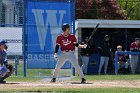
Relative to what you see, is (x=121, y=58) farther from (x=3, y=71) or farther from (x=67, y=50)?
(x=3, y=71)

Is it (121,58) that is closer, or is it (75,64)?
(75,64)

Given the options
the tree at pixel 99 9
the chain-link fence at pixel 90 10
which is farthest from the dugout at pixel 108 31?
the tree at pixel 99 9

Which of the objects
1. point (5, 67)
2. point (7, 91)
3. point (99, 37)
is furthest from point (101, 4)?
point (7, 91)

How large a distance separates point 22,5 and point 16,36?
4.67ft

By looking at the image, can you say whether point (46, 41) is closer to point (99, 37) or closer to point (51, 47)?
point (51, 47)

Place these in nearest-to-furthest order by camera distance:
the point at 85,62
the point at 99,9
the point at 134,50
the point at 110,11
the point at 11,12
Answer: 1. the point at 11,12
2. the point at 85,62
3. the point at 134,50
4. the point at 110,11
5. the point at 99,9

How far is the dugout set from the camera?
25.0 metres

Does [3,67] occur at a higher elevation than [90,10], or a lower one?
lower

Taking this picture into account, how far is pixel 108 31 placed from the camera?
88.7 ft

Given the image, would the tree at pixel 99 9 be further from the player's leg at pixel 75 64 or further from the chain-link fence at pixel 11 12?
the player's leg at pixel 75 64

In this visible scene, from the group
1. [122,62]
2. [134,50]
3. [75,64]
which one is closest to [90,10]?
[122,62]

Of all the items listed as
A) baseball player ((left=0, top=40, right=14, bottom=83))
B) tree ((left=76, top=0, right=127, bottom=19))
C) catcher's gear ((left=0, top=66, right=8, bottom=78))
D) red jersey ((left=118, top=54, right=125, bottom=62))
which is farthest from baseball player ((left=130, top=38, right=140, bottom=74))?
tree ((left=76, top=0, right=127, bottom=19))

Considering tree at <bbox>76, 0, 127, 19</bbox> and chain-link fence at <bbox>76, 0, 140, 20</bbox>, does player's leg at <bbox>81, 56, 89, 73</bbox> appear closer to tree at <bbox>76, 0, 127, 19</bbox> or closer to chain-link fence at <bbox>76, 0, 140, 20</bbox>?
chain-link fence at <bbox>76, 0, 140, 20</bbox>

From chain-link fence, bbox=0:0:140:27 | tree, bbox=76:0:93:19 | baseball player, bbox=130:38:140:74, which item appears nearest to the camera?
chain-link fence, bbox=0:0:140:27
